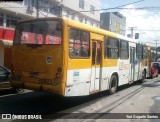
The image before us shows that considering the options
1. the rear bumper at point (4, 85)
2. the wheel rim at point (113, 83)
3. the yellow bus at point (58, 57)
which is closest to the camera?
the yellow bus at point (58, 57)

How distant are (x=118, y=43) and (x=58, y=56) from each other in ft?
18.4

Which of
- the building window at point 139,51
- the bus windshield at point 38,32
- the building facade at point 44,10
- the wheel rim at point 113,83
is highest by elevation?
the building facade at point 44,10

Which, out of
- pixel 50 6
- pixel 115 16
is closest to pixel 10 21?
pixel 50 6

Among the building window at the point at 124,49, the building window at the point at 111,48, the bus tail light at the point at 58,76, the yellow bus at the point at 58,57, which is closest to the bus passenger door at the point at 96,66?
the yellow bus at the point at 58,57

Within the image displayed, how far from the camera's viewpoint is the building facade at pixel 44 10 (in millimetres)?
28453

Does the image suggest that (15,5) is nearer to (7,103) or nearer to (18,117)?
(7,103)

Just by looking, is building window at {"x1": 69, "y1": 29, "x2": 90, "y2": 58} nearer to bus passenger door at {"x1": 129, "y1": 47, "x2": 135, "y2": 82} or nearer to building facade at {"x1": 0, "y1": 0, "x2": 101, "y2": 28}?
bus passenger door at {"x1": 129, "y1": 47, "x2": 135, "y2": 82}

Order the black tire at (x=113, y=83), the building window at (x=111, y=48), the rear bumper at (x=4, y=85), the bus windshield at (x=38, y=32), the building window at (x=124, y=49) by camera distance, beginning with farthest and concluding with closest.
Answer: the building window at (x=124, y=49) → the black tire at (x=113, y=83) → the building window at (x=111, y=48) → the rear bumper at (x=4, y=85) → the bus windshield at (x=38, y=32)

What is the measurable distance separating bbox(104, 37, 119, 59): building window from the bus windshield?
347cm

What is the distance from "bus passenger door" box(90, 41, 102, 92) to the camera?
460 inches

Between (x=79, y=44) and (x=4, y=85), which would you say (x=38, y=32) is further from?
(x=4, y=85)

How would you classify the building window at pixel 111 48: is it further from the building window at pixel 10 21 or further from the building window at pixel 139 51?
the building window at pixel 10 21

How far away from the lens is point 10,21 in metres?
29.2

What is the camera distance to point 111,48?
13.7 meters
